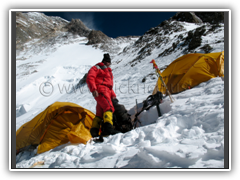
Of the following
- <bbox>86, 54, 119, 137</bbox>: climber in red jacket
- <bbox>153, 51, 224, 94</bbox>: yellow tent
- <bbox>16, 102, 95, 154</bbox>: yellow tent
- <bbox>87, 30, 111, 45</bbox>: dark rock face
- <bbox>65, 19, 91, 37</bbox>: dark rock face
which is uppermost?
<bbox>65, 19, 91, 37</bbox>: dark rock face

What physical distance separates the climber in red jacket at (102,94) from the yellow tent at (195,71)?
2222 millimetres

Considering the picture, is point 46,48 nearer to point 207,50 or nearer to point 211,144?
point 207,50

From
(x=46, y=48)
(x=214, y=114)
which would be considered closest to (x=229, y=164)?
(x=214, y=114)

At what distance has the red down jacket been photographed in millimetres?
2502

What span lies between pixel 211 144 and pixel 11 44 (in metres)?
2.35

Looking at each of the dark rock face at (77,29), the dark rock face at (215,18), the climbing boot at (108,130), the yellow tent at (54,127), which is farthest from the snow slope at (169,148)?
the dark rock face at (77,29)

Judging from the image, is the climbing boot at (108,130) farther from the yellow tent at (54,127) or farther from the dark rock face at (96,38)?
the dark rock face at (96,38)

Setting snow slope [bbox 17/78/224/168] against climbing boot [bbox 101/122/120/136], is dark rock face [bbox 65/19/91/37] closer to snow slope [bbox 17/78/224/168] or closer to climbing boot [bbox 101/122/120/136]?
climbing boot [bbox 101/122/120/136]

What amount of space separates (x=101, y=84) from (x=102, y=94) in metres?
0.22

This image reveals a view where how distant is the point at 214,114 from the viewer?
1741 mm

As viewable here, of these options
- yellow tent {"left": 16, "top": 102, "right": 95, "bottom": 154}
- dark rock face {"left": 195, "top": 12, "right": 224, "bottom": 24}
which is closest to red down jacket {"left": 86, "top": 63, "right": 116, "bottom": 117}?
yellow tent {"left": 16, "top": 102, "right": 95, "bottom": 154}

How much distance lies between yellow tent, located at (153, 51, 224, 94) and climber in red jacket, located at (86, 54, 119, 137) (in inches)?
87.5

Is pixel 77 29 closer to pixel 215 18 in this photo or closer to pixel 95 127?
pixel 215 18

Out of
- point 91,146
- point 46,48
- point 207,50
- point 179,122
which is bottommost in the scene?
point 91,146
